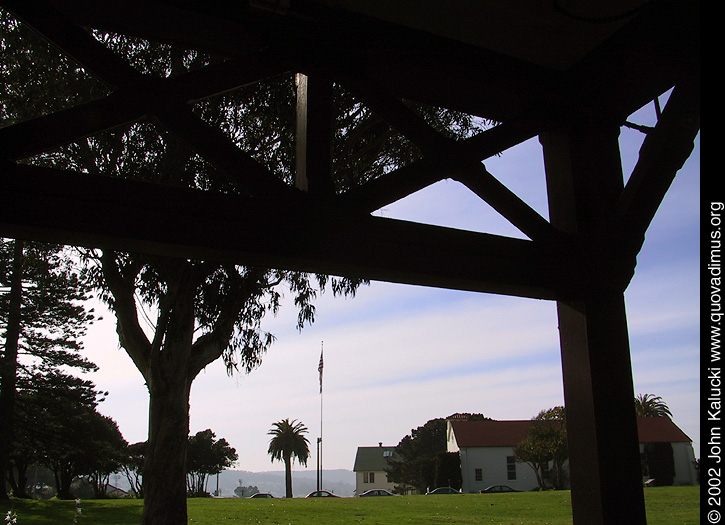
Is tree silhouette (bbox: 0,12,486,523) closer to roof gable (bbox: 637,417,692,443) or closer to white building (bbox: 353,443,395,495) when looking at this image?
roof gable (bbox: 637,417,692,443)

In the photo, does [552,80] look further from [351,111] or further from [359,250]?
[351,111]

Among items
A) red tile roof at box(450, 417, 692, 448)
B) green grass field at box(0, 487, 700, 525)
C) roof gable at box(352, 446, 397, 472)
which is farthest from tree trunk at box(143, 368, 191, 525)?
roof gable at box(352, 446, 397, 472)

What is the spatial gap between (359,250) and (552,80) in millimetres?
1373

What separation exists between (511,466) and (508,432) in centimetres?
258

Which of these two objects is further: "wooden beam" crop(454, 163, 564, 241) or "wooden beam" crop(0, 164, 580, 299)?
"wooden beam" crop(454, 163, 564, 241)

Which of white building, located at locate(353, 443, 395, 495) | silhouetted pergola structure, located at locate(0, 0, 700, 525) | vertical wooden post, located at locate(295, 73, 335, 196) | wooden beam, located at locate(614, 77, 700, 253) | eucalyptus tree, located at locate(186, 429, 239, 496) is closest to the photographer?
silhouetted pergola structure, located at locate(0, 0, 700, 525)

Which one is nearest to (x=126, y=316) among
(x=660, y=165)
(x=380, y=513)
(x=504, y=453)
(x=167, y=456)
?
(x=167, y=456)

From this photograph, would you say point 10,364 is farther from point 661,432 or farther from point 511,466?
point 661,432

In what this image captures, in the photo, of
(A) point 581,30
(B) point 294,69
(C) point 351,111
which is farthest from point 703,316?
(C) point 351,111

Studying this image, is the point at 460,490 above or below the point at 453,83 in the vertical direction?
below

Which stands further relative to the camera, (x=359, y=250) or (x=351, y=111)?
(x=351, y=111)

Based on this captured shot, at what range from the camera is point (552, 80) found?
292cm

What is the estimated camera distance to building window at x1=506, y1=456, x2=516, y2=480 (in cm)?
4312

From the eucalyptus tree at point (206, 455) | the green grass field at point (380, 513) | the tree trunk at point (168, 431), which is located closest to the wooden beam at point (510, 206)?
the tree trunk at point (168, 431)
